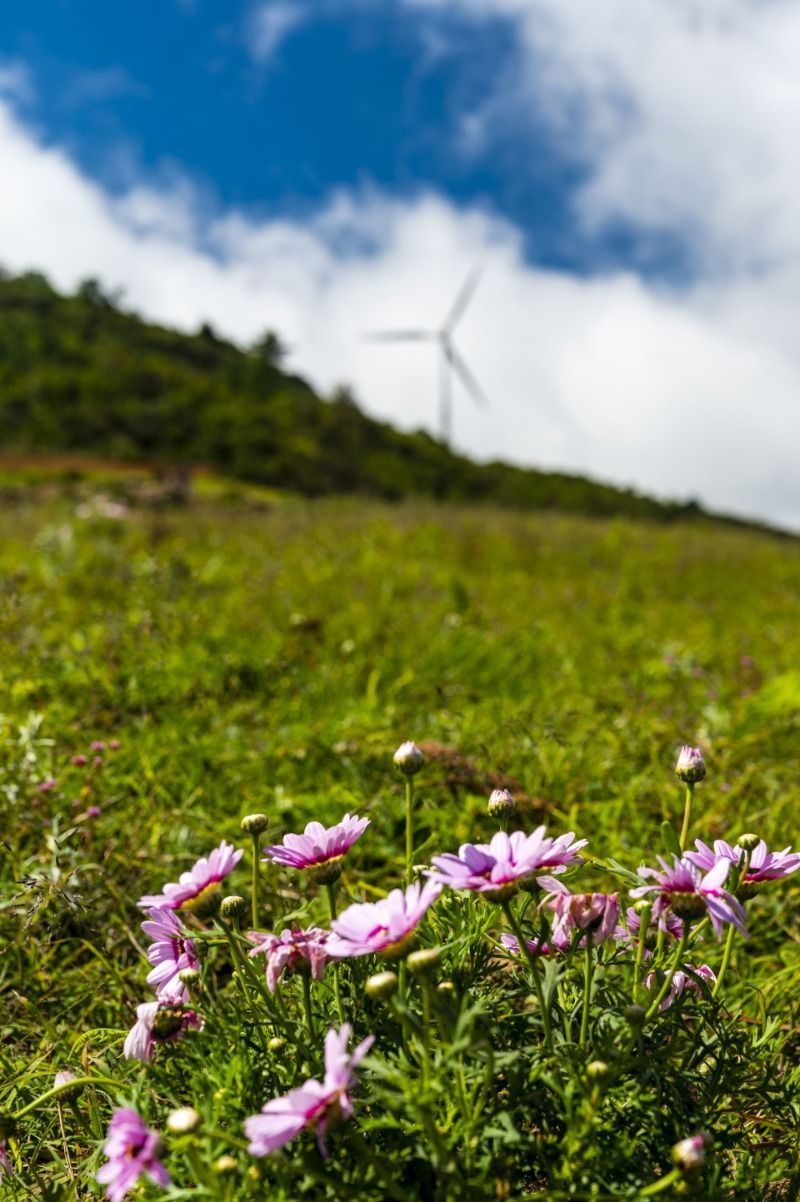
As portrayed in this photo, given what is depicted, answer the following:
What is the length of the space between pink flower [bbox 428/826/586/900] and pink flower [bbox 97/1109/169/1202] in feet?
1.22

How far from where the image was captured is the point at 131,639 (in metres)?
3.19

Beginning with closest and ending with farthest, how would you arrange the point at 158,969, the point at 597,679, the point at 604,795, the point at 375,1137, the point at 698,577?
the point at 375,1137 < the point at 158,969 < the point at 604,795 < the point at 597,679 < the point at 698,577

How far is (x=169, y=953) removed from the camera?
117 cm

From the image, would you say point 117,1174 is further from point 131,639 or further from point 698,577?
point 698,577

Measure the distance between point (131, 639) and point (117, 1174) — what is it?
8.20 feet

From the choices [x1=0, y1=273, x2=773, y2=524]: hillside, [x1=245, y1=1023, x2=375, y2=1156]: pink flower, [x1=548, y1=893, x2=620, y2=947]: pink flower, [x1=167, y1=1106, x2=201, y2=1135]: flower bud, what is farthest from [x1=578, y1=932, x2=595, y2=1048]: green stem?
[x1=0, y1=273, x2=773, y2=524]: hillside

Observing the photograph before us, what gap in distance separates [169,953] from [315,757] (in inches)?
57.1

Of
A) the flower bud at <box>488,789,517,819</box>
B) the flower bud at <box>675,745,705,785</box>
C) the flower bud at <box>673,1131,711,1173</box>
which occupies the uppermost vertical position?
the flower bud at <box>675,745,705,785</box>

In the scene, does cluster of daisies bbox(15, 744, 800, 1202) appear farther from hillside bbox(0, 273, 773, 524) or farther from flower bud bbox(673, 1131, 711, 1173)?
hillside bbox(0, 273, 773, 524)

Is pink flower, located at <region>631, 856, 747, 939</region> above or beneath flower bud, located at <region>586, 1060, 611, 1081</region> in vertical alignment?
above

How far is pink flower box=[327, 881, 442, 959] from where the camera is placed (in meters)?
0.92

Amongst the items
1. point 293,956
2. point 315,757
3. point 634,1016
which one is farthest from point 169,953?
point 315,757

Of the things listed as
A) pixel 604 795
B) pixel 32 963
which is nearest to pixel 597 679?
pixel 604 795

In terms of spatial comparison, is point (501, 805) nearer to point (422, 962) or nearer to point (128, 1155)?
point (422, 962)
